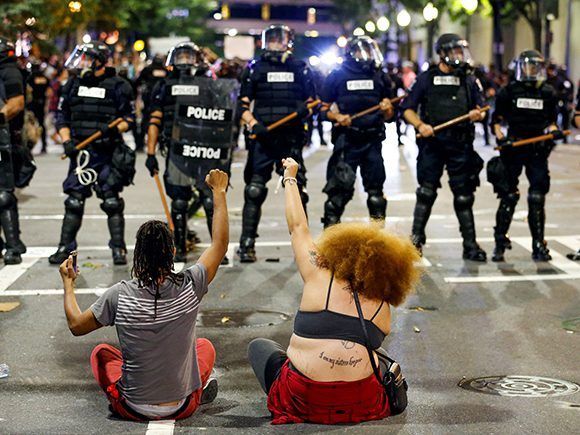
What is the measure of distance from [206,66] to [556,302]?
408 cm

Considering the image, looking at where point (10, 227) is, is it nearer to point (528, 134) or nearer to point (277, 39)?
point (277, 39)

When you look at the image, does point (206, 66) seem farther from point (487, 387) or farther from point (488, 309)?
point (487, 387)

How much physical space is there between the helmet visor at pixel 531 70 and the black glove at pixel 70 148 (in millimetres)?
4127

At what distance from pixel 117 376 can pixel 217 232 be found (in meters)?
0.93

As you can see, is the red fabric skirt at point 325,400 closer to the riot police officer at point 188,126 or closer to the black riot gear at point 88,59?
the riot police officer at point 188,126

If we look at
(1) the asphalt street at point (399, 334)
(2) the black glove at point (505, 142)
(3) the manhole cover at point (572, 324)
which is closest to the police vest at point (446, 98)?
(2) the black glove at point (505, 142)

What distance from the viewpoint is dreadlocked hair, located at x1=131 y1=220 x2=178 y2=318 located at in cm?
616

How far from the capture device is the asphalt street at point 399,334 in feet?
21.3

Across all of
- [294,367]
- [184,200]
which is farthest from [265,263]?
[294,367]

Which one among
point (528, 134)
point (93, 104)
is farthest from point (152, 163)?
point (528, 134)

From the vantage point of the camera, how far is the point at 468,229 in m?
11.5

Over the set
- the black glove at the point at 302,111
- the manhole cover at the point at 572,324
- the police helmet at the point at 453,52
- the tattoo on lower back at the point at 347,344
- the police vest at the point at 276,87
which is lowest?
the manhole cover at the point at 572,324

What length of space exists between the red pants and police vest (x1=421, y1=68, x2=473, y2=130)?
531cm

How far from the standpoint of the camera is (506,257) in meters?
11.6
